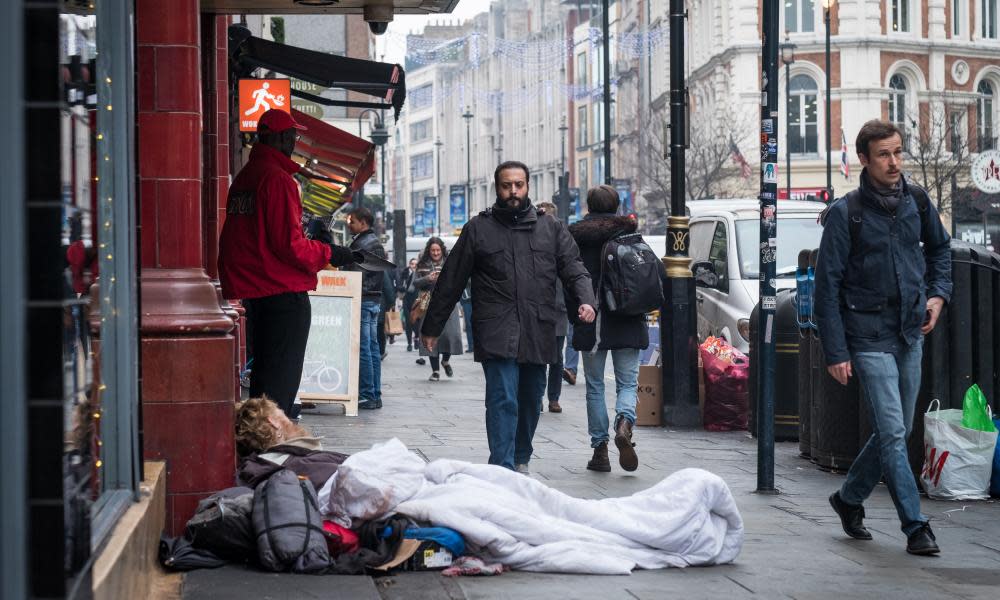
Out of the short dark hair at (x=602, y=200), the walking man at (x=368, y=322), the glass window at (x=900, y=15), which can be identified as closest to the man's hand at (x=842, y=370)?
the short dark hair at (x=602, y=200)

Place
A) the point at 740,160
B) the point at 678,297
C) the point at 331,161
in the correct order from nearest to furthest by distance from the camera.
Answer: the point at 678,297 → the point at 331,161 → the point at 740,160

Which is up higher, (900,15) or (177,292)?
(900,15)

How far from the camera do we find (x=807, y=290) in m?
9.99

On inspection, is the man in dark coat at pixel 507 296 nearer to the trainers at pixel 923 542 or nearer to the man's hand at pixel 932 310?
the man's hand at pixel 932 310

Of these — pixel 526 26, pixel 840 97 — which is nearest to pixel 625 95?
pixel 840 97

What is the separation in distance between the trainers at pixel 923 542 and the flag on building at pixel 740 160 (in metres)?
48.4

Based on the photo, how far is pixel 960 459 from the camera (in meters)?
8.43

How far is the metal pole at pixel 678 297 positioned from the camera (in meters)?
12.8

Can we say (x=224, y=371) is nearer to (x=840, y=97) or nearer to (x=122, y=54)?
(x=122, y=54)

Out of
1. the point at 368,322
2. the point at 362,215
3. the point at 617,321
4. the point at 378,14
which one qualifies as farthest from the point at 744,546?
the point at 368,322

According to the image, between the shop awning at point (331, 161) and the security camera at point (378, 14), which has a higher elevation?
the security camera at point (378, 14)

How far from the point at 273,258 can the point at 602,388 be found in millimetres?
2929

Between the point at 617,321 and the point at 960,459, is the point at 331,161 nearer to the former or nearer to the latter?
the point at 617,321

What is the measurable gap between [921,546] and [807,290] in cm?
353
